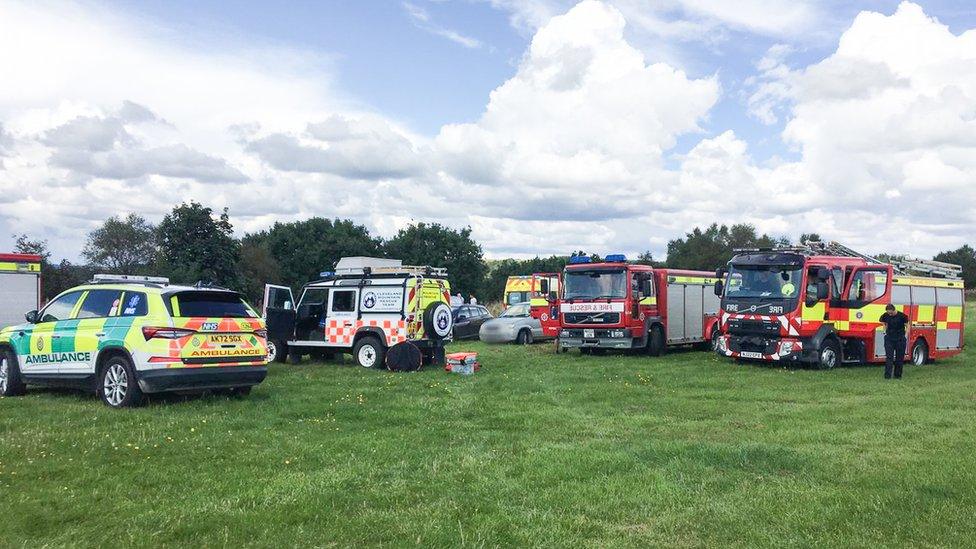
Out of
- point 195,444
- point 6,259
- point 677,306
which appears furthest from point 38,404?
point 677,306

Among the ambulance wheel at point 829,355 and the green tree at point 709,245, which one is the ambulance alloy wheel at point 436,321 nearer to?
the ambulance wheel at point 829,355

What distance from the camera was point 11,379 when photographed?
11852 millimetres

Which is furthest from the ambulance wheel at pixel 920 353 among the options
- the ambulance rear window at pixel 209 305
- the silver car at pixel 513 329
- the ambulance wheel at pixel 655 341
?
the ambulance rear window at pixel 209 305

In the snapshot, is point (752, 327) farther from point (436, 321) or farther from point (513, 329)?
point (513, 329)

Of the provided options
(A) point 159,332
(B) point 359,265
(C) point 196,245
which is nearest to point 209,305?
(A) point 159,332

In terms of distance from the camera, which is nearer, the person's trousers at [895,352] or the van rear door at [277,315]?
the person's trousers at [895,352]

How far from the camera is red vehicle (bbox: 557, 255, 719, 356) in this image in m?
20.3

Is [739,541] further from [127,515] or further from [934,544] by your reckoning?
[127,515]

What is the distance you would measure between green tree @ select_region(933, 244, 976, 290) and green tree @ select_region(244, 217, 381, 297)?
54.1 m

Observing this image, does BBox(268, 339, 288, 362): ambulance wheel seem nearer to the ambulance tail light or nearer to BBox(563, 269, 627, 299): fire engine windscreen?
the ambulance tail light

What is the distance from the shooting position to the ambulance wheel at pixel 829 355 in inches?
682

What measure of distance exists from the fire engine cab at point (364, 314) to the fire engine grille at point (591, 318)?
4.79 metres

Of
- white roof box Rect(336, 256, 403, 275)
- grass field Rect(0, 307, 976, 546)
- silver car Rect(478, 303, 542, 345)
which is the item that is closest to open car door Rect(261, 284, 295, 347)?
white roof box Rect(336, 256, 403, 275)

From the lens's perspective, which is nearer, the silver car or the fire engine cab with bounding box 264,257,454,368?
the fire engine cab with bounding box 264,257,454,368
